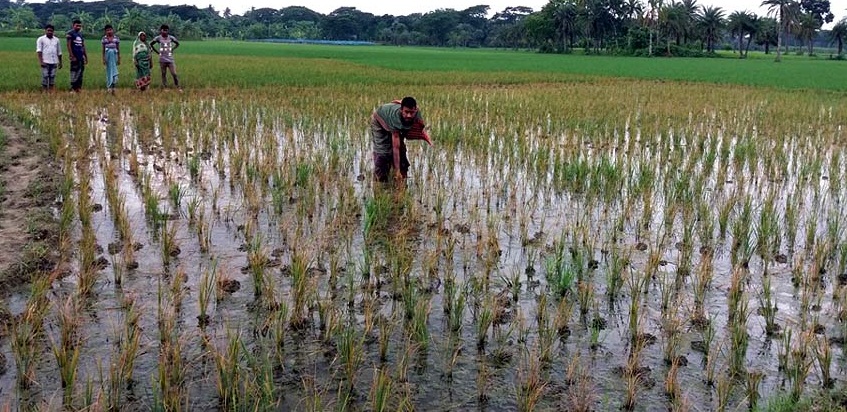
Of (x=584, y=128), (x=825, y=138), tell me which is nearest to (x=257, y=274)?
(x=584, y=128)

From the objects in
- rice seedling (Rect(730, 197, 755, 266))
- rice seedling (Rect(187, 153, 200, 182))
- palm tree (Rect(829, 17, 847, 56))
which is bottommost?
rice seedling (Rect(730, 197, 755, 266))

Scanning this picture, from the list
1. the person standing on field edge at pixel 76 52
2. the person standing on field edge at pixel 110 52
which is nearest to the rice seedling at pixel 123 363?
the person standing on field edge at pixel 76 52

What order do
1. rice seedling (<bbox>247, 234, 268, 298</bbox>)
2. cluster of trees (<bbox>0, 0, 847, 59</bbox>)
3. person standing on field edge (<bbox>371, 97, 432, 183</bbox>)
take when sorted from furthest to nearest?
cluster of trees (<bbox>0, 0, 847, 59</bbox>), person standing on field edge (<bbox>371, 97, 432, 183</bbox>), rice seedling (<bbox>247, 234, 268, 298</bbox>)

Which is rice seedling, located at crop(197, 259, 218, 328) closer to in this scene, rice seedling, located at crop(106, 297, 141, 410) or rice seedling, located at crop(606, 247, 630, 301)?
rice seedling, located at crop(106, 297, 141, 410)

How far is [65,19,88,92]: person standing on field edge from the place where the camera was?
11.8m

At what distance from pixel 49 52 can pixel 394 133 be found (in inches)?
363

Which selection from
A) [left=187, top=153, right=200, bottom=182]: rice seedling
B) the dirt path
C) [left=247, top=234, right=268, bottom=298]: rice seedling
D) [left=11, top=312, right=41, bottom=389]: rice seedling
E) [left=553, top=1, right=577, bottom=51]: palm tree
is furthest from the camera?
[left=553, top=1, right=577, bottom=51]: palm tree

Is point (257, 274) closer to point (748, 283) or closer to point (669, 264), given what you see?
point (669, 264)

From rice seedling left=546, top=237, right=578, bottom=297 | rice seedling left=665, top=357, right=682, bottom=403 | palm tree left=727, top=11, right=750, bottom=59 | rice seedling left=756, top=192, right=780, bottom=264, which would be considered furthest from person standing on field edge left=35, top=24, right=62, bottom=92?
palm tree left=727, top=11, right=750, bottom=59

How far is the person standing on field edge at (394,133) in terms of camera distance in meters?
5.57

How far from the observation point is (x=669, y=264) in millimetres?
4316

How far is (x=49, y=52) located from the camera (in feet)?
39.4

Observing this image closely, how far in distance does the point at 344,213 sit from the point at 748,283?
111 inches

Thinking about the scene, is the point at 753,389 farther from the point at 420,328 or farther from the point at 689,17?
the point at 689,17
